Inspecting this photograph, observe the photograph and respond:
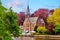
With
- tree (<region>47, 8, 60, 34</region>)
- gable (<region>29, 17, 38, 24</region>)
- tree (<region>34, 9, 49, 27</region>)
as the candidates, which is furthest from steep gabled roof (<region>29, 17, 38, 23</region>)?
tree (<region>47, 8, 60, 34</region>)

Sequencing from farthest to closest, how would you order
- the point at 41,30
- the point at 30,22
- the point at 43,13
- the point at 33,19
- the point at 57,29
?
the point at 43,13, the point at 30,22, the point at 33,19, the point at 41,30, the point at 57,29

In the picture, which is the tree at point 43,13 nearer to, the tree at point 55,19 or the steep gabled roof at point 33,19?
the steep gabled roof at point 33,19

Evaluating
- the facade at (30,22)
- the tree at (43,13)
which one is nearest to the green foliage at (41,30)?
the facade at (30,22)

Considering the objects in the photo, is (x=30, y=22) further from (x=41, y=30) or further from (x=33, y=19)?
(x=41, y=30)

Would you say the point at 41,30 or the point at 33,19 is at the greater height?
the point at 33,19

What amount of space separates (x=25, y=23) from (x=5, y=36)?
11535 mm

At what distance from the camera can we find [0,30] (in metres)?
3.58

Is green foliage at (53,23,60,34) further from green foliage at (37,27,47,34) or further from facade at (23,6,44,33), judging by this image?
facade at (23,6,44,33)

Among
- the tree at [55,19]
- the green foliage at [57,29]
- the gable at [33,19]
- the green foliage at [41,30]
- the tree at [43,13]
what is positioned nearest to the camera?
the green foliage at [57,29]

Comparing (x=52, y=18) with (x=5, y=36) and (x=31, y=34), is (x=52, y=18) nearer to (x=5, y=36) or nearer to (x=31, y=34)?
(x=31, y=34)

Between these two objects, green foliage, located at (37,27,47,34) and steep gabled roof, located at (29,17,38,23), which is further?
steep gabled roof, located at (29,17,38,23)

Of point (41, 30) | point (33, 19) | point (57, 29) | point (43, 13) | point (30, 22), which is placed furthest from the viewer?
point (43, 13)

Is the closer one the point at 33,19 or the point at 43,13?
the point at 33,19

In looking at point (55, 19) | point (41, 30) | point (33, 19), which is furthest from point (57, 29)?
point (33, 19)
